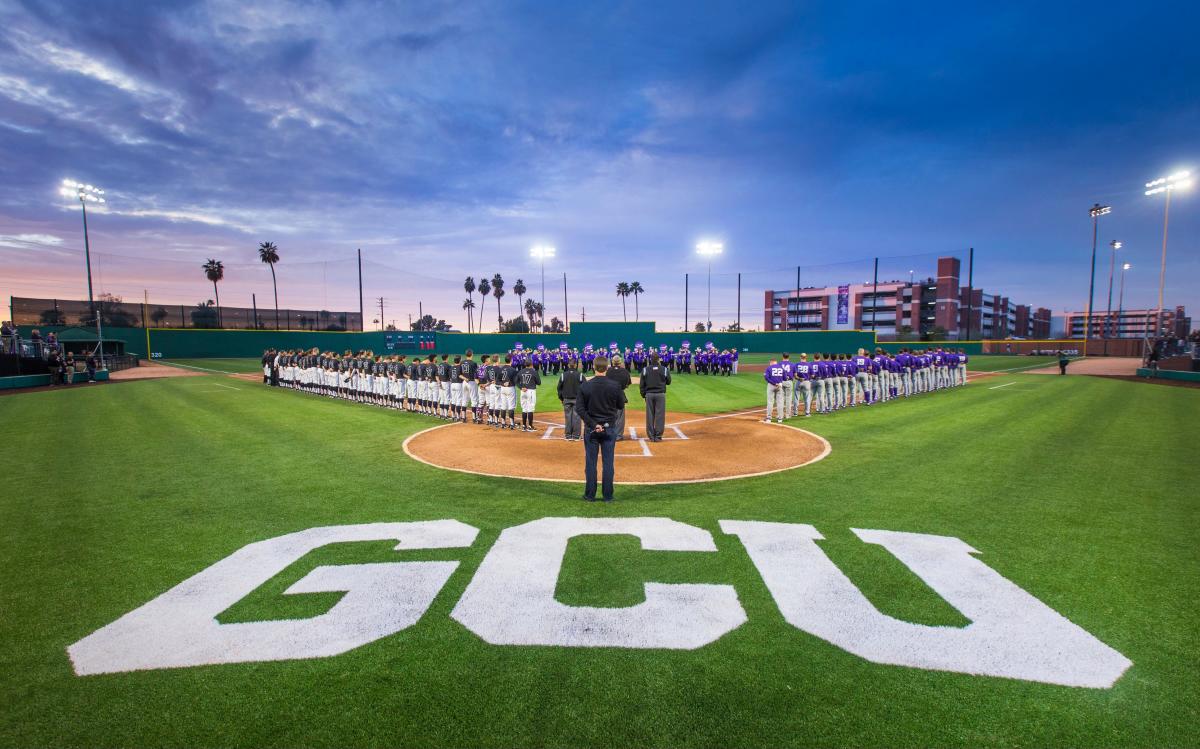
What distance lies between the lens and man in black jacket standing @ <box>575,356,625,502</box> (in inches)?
318

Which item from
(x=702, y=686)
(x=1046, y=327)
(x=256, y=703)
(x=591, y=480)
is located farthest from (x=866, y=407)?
(x=1046, y=327)

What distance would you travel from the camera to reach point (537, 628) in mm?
4484

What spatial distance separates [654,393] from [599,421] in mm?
5190

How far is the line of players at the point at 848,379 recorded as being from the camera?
55.5 ft

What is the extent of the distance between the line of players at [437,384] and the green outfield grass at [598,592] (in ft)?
12.9

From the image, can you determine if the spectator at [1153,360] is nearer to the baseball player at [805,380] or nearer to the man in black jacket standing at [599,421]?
the baseball player at [805,380]

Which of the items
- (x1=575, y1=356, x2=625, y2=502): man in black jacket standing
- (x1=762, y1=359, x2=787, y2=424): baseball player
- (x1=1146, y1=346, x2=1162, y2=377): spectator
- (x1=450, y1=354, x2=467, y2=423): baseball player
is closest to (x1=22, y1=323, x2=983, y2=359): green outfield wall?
(x1=1146, y1=346, x2=1162, y2=377): spectator

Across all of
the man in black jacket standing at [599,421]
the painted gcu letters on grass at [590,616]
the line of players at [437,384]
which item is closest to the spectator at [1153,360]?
the line of players at [437,384]

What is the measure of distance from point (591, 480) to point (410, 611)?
152 inches

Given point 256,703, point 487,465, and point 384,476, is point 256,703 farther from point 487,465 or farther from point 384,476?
point 487,465

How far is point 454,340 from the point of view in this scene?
2213 inches

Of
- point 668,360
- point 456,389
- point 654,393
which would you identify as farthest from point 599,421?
point 668,360

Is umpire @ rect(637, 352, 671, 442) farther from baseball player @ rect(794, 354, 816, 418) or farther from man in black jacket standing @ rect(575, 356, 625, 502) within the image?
baseball player @ rect(794, 354, 816, 418)

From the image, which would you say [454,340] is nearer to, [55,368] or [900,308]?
[55,368]
